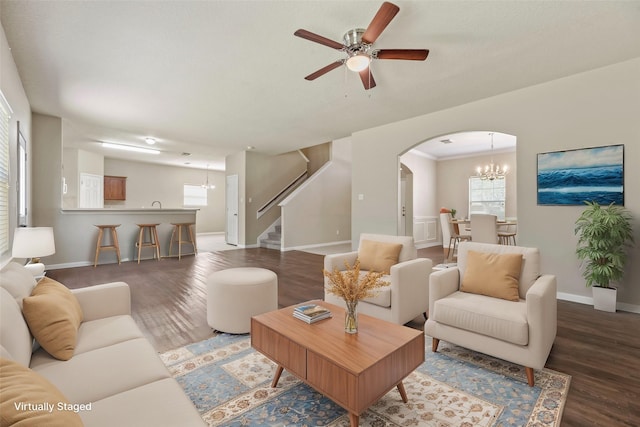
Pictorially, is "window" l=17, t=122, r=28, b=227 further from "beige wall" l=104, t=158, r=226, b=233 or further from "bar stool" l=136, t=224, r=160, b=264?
"beige wall" l=104, t=158, r=226, b=233

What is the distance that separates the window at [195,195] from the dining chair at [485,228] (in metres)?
9.88

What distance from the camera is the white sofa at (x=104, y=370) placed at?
41.7 inches

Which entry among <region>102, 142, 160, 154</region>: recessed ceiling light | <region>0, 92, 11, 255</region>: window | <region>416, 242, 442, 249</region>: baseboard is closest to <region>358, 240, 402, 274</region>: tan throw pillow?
<region>0, 92, 11, 255</region>: window

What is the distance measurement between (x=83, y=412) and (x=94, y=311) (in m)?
1.18

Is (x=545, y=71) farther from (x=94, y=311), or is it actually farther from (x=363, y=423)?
(x=94, y=311)

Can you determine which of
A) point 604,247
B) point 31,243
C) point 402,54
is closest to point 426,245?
point 604,247

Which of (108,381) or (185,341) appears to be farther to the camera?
(185,341)

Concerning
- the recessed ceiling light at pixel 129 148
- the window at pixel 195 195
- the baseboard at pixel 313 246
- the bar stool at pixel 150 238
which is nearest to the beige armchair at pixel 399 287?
the baseboard at pixel 313 246

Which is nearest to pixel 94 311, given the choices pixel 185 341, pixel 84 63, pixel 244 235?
pixel 185 341

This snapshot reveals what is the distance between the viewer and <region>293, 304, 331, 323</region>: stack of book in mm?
1995

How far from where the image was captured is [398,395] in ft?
6.08

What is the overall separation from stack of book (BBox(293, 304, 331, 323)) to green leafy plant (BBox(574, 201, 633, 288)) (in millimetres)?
3199

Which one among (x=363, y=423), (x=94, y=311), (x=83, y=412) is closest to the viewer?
(x=83, y=412)

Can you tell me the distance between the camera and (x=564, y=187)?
12.4 feet
